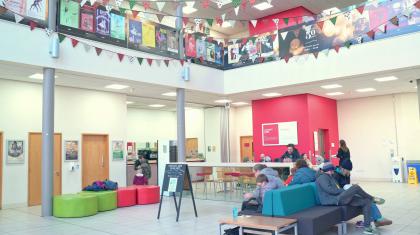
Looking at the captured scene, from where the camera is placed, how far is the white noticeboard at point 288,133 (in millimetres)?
12867

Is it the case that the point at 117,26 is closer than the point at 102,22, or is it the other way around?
the point at 102,22

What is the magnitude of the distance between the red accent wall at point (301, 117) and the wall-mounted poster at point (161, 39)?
504 cm

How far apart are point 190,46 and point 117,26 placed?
2572 millimetres

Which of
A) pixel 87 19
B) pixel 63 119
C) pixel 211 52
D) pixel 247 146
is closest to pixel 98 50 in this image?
pixel 87 19

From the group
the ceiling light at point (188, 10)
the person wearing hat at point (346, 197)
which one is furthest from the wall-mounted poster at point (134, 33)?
the person wearing hat at point (346, 197)

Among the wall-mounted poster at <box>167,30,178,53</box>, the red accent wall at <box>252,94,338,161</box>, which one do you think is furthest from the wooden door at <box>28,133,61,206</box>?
the red accent wall at <box>252,94,338,161</box>

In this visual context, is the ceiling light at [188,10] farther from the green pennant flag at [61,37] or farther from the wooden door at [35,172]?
the wooden door at [35,172]

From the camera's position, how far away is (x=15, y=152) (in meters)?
9.42

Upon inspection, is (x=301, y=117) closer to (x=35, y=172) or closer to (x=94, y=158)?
(x=94, y=158)

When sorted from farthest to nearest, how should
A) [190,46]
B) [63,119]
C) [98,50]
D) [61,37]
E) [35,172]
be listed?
[190,46] → [63,119] → [35,172] → [98,50] → [61,37]

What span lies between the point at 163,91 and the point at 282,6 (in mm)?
5463

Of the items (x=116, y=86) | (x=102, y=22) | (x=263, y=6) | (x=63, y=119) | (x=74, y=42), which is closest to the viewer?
(x=74, y=42)

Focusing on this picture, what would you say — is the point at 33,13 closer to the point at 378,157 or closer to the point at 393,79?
the point at 393,79

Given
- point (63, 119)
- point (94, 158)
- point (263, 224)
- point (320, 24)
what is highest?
point (320, 24)
